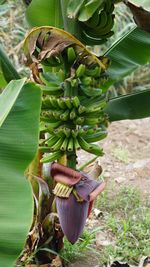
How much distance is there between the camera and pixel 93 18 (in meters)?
1.41

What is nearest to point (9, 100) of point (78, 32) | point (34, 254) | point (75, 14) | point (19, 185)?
point (19, 185)

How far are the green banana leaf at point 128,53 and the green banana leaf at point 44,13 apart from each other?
8.3 inches

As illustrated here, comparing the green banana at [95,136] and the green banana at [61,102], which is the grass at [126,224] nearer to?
the green banana at [95,136]

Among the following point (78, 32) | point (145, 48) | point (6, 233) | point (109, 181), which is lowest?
point (109, 181)

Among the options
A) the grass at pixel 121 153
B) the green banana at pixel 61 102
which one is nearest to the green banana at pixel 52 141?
the green banana at pixel 61 102

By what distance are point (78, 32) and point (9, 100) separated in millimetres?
445

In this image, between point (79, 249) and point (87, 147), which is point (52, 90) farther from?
point (79, 249)

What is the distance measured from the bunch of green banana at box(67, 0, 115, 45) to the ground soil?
1.19m

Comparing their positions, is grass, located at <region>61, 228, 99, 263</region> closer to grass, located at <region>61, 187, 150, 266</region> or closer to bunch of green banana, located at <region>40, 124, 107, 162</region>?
grass, located at <region>61, 187, 150, 266</region>

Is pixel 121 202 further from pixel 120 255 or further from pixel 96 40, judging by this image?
pixel 96 40

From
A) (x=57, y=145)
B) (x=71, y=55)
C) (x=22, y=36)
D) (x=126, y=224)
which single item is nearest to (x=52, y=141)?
(x=57, y=145)

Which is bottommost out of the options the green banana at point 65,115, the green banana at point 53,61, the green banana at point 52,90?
the green banana at point 65,115

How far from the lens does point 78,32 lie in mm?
1465

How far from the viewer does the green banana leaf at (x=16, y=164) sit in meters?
1.06
